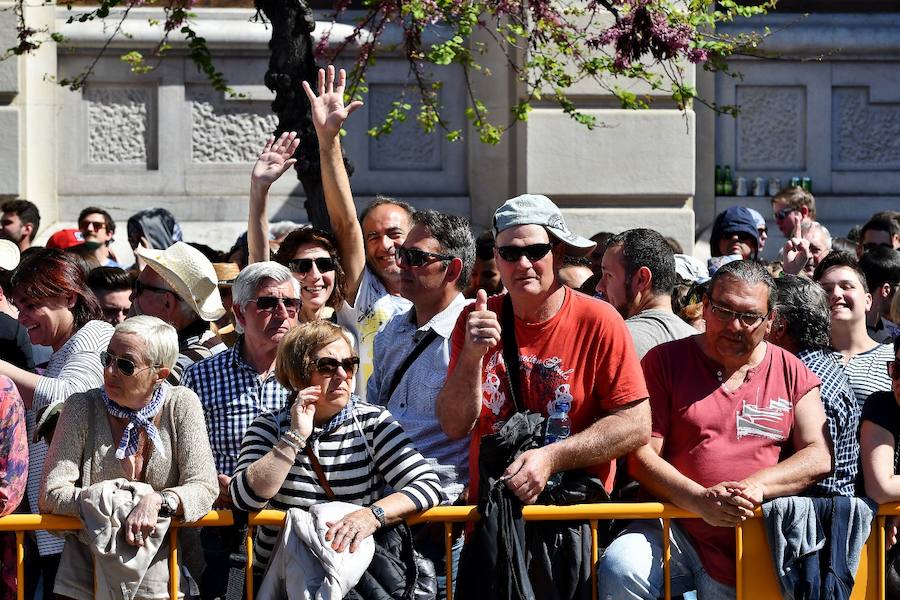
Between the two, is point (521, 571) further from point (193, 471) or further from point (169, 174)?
point (169, 174)

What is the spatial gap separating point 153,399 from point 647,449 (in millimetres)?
1724

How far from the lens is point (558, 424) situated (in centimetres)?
493

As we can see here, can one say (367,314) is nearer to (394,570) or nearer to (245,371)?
(245,371)

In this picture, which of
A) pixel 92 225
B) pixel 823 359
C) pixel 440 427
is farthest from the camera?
pixel 92 225

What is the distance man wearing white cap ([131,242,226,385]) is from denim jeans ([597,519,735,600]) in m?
2.10

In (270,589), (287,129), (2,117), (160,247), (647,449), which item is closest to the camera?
(270,589)

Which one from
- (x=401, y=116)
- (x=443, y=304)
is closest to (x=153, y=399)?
(x=443, y=304)

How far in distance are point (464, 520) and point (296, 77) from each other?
3.57 m

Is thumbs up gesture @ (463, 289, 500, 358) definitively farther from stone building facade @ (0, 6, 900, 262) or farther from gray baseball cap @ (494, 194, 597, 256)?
stone building facade @ (0, 6, 900, 262)

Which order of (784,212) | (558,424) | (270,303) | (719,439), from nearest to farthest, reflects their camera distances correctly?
(558,424)
(719,439)
(270,303)
(784,212)

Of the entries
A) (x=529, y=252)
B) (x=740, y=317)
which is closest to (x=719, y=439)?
(x=740, y=317)

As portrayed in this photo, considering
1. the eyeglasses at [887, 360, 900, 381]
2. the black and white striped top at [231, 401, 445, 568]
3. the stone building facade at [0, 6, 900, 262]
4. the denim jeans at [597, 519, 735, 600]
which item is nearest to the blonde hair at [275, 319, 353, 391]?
the black and white striped top at [231, 401, 445, 568]

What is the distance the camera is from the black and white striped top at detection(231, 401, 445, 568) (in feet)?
15.6

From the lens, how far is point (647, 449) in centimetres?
508
